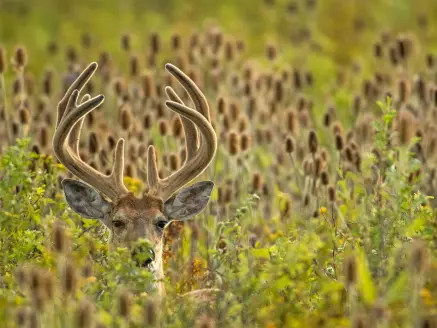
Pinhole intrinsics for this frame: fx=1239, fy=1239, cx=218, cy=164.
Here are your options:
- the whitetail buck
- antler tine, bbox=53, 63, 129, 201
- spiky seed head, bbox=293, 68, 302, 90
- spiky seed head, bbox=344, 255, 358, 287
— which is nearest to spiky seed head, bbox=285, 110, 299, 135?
spiky seed head, bbox=293, 68, 302, 90

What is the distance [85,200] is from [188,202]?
2.46 feet

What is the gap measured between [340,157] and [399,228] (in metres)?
3.46

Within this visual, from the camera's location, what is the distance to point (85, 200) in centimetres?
891

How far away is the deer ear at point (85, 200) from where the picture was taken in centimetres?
888

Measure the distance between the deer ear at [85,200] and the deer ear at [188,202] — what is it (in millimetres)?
451

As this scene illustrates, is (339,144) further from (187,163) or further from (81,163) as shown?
(81,163)

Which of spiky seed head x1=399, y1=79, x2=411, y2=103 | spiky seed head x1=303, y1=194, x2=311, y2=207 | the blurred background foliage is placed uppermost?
the blurred background foliage

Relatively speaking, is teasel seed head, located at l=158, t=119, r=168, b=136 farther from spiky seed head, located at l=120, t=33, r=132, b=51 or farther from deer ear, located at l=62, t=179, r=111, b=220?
spiky seed head, located at l=120, t=33, r=132, b=51

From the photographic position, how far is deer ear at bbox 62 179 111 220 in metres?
8.88

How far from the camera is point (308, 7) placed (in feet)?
64.7

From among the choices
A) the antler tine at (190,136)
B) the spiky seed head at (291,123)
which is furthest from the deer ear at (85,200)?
the spiky seed head at (291,123)

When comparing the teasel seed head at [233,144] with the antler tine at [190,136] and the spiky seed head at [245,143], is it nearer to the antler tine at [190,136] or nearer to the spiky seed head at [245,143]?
the spiky seed head at [245,143]

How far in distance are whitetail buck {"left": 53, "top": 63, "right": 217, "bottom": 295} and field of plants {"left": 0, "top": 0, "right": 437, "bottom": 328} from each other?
1 cm

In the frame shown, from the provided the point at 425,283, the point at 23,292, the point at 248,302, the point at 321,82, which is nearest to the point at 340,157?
the point at 425,283
